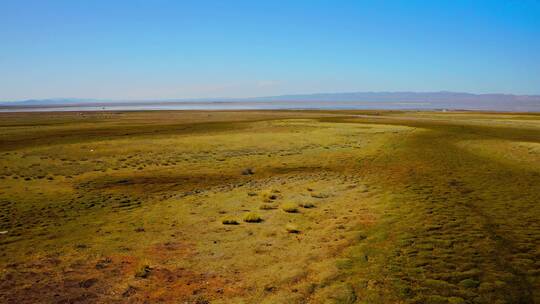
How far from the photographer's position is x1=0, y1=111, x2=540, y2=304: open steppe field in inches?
351

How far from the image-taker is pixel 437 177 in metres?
21.3

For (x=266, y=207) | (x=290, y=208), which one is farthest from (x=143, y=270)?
(x=290, y=208)

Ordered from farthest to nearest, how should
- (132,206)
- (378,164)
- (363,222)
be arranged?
(378,164)
(132,206)
(363,222)

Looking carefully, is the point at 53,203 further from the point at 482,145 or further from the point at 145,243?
the point at 482,145

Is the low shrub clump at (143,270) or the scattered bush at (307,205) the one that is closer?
the low shrub clump at (143,270)

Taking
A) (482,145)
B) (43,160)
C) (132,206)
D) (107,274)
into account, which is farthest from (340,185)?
(43,160)

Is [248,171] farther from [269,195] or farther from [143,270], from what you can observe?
[143,270]

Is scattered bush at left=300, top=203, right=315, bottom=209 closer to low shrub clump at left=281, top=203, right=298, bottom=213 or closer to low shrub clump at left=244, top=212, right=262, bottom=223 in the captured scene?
low shrub clump at left=281, top=203, right=298, bottom=213

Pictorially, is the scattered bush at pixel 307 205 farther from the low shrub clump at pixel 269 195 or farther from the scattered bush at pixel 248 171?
the scattered bush at pixel 248 171

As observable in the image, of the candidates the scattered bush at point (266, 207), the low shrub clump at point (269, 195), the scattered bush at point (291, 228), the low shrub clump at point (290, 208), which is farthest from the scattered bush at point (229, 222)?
the low shrub clump at point (269, 195)

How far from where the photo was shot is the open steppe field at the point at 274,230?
891 cm

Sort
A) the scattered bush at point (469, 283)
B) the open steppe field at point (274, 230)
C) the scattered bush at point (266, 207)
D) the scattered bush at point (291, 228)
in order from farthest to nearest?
1. the scattered bush at point (266, 207)
2. the scattered bush at point (291, 228)
3. the open steppe field at point (274, 230)
4. the scattered bush at point (469, 283)

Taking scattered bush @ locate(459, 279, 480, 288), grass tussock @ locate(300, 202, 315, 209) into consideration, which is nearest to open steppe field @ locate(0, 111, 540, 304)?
scattered bush @ locate(459, 279, 480, 288)

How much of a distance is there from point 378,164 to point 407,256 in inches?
630
